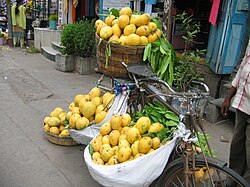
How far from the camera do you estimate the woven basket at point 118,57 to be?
3.07m

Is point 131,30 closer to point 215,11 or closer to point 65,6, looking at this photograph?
point 215,11

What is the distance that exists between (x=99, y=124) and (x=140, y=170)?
3.34 ft

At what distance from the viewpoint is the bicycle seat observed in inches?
114

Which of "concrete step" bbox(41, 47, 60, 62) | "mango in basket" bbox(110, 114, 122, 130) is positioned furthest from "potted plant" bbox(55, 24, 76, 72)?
"mango in basket" bbox(110, 114, 122, 130)

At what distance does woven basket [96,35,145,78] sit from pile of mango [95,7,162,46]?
2.3 inches

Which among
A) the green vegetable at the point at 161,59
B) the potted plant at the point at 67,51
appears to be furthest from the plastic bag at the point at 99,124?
the potted plant at the point at 67,51

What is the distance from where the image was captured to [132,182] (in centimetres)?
259

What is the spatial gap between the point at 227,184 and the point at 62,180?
1764 millimetres

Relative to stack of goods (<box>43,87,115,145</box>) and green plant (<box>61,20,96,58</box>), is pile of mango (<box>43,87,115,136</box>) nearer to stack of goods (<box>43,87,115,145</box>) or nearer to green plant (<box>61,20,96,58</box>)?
stack of goods (<box>43,87,115,145</box>)

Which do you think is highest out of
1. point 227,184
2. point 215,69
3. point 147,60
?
point 147,60

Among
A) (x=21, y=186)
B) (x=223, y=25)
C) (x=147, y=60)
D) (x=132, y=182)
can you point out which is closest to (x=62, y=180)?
(x=21, y=186)

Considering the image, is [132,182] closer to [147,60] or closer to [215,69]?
[147,60]

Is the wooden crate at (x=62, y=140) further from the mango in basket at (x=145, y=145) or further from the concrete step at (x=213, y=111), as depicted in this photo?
the concrete step at (x=213, y=111)

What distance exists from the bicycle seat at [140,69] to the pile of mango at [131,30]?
0.23 m
